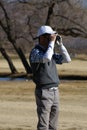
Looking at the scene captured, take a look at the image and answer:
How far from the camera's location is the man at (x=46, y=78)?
23.4ft

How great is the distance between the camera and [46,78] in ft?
23.4

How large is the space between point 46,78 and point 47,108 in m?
0.42

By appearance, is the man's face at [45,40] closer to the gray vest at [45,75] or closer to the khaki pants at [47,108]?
the gray vest at [45,75]

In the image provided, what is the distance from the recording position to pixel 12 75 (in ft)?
132

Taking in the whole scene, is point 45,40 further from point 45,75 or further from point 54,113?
point 54,113

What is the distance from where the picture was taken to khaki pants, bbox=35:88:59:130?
712 centimetres

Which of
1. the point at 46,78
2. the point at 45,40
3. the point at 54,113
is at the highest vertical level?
the point at 45,40

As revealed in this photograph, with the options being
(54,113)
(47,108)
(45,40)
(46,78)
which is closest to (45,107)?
(47,108)

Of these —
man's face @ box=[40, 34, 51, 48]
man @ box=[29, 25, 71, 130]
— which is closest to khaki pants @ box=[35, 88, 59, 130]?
man @ box=[29, 25, 71, 130]

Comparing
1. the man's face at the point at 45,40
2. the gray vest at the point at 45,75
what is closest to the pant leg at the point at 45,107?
the gray vest at the point at 45,75

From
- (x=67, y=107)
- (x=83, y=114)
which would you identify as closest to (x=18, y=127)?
(x=83, y=114)

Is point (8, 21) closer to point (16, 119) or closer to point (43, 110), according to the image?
point (16, 119)

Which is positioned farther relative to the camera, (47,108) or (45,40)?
(45,40)

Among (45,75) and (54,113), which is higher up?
(45,75)
